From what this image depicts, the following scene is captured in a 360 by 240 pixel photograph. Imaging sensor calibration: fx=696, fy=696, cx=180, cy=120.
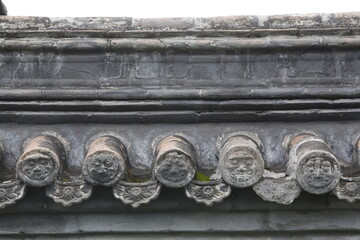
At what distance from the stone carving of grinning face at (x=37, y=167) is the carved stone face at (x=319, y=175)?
1166mm

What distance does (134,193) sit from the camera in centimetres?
324

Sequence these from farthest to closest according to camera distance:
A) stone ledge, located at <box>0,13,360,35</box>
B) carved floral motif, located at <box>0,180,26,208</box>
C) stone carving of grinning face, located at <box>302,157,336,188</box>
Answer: stone ledge, located at <box>0,13,360,35</box> < carved floral motif, located at <box>0,180,26,208</box> < stone carving of grinning face, located at <box>302,157,336,188</box>

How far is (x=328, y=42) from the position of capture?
375 centimetres

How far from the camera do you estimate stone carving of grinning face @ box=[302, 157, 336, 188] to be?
3.15 m

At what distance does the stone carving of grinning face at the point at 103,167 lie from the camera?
3197mm

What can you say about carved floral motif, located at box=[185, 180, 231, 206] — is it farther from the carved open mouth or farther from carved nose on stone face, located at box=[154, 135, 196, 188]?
the carved open mouth

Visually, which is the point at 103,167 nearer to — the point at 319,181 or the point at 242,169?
the point at 242,169

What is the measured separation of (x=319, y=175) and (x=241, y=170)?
0.35 meters

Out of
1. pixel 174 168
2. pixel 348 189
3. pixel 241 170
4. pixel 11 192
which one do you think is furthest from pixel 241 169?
pixel 11 192

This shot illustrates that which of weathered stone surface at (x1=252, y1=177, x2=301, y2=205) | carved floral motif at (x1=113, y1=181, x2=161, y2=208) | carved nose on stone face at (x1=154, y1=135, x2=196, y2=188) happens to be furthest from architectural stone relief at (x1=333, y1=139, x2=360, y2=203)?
carved floral motif at (x1=113, y1=181, x2=161, y2=208)

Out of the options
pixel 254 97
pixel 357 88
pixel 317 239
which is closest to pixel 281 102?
pixel 254 97

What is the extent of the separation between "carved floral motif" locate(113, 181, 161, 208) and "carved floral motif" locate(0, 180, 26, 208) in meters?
0.44

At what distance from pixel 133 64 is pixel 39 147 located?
777 millimetres

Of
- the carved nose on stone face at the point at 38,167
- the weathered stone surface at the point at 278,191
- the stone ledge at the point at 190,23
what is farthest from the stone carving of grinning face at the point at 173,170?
the stone ledge at the point at 190,23
